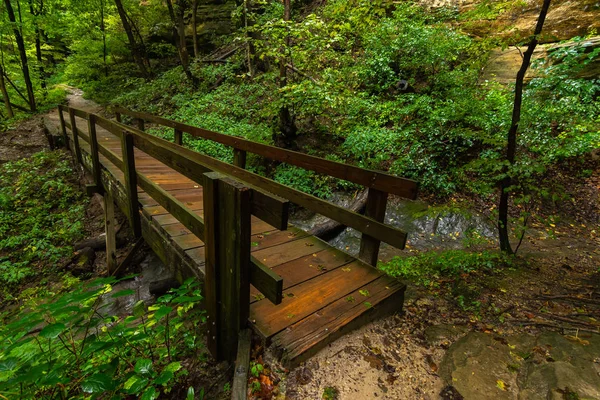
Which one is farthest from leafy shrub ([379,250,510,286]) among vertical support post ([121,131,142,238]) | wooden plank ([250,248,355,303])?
vertical support post ([121,131,142,238])

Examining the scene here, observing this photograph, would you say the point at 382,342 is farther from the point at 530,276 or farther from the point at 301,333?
the point at 530,276

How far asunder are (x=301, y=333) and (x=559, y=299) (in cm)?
279

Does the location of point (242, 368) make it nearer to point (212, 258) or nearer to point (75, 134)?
point (212, 258)

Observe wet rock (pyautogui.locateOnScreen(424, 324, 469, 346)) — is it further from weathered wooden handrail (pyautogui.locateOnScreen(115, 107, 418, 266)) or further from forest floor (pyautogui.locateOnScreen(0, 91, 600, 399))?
weathered wooden handrail (pyautogui.locateOnScreen(115, 107, 418, 266))

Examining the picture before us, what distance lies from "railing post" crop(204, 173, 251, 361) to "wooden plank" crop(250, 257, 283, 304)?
0.17 ft

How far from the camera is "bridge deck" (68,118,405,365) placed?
2.23 m

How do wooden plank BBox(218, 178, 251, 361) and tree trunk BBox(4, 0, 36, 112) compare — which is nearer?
wooden plank BBox(218, 178, 251, 361)

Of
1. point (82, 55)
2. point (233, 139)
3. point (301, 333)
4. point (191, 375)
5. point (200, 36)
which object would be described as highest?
point (200, 36)

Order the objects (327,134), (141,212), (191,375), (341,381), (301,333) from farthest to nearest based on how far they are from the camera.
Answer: (327,134), (141,212), (191,375), (301,333), (341,381)

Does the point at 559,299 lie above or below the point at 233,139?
below

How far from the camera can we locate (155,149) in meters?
3.07

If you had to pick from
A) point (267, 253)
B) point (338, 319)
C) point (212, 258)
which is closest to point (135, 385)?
point (212, 258)

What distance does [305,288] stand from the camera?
9.11 ft

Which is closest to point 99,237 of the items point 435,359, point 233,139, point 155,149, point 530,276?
point 233,139
